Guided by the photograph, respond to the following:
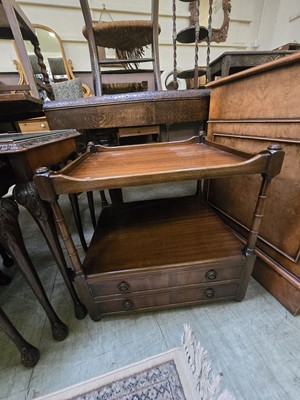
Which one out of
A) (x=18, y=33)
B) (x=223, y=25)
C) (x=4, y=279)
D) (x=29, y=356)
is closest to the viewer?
(x=29, y=356)

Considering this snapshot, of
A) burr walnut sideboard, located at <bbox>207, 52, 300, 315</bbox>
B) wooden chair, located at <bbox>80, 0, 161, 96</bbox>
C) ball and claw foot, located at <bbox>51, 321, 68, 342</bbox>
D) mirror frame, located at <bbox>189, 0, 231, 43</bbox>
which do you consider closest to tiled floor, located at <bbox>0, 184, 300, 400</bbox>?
ball and claw foot, located at <bbox>51, 321, 68, 342</bbox>

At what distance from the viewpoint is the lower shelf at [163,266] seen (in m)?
0.61

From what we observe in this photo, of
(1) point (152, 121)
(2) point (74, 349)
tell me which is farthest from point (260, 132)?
(2) point (74, 349)

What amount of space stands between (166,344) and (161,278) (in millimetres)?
216

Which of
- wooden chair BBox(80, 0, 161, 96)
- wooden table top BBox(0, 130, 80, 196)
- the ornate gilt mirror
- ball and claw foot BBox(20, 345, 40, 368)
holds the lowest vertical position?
ball and claw foot BBox(20, 345, 40, 368)

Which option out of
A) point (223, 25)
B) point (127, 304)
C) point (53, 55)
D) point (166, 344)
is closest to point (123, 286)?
point (127, 304)

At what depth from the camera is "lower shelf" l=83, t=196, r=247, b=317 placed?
0.61 meters

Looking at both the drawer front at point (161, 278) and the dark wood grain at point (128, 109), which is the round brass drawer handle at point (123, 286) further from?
the dark wood grain at point (128, 109)

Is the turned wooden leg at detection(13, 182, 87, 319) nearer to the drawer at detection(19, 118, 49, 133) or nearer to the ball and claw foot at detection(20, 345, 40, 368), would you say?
the ball and claw foot at detection(20, 345, 40, 368)

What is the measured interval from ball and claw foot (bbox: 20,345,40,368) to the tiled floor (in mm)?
21

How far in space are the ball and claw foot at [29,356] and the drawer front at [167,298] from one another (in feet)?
0.74

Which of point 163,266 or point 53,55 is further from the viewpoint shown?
point 53,55

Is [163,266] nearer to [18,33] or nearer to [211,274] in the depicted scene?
[211,274]

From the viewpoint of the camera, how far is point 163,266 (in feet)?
1.97
